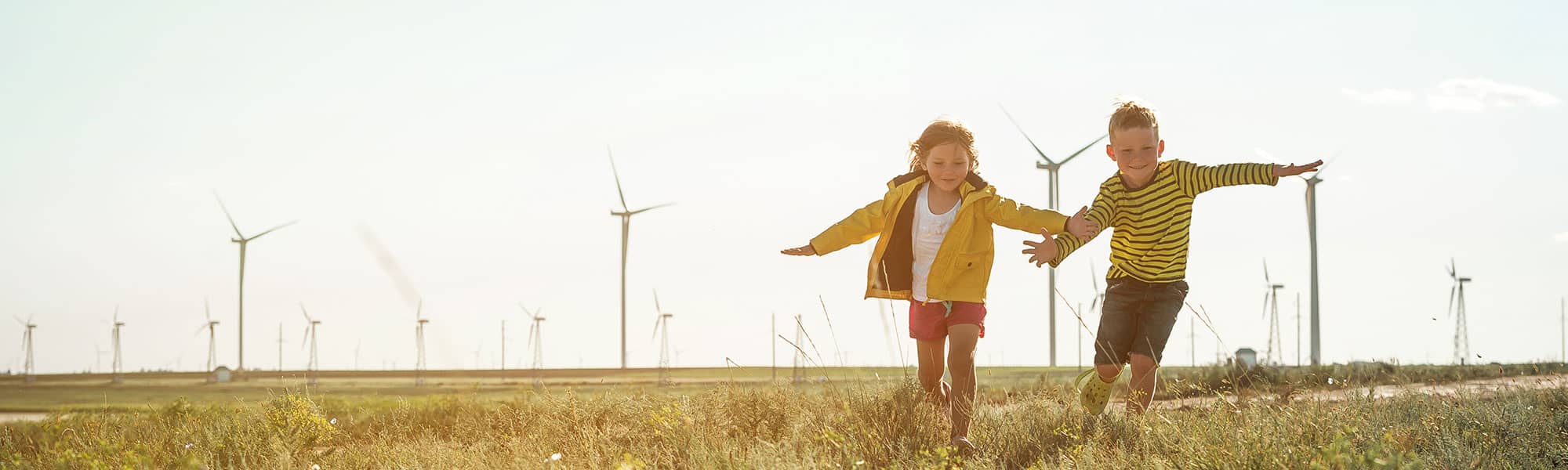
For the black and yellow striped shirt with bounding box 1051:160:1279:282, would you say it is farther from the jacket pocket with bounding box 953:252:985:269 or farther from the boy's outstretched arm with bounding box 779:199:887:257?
the boy's outstretched arm with bounding box 779:199:887:257

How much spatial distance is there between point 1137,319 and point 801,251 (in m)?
2.09

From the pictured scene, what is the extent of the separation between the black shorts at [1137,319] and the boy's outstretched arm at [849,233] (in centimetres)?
151

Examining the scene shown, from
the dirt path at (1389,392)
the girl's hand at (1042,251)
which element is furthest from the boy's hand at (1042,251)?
the dirt path at (1389,392)

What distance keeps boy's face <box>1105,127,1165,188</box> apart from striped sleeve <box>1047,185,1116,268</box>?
0.17m

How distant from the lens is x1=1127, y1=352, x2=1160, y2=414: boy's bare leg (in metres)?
7.30

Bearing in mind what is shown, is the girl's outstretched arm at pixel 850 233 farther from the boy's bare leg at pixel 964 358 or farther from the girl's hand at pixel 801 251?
the boy's bare leg at pixel 964 358

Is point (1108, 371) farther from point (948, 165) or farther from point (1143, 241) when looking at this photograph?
point (948, 165)

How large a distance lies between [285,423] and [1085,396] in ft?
17.1

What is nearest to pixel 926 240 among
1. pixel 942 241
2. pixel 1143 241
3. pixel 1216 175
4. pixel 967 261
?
pixel 942 241

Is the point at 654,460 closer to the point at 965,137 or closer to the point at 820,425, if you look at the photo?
the point at 820,425

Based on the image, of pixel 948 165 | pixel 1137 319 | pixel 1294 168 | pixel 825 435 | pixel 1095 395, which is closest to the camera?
pixel 825 435

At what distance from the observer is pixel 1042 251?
7.00m

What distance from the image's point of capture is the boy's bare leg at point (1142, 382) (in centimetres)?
730

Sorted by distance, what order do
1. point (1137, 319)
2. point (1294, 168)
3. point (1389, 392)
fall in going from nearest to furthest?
point (1294, 168) < point (1137, 319) < point (1389, 392)
